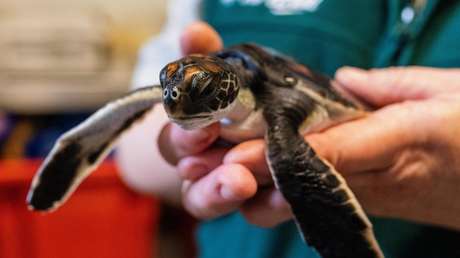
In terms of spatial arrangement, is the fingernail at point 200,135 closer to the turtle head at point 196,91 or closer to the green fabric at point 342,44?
the turtle head at point 196,91

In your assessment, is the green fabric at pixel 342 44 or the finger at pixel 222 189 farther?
the green fabric at pixel 342 44

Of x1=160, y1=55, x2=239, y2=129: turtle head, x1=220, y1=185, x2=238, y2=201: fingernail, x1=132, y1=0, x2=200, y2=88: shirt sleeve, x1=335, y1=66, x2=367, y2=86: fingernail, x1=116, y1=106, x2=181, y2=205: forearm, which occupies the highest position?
x1=160, y1=55, x2=239, y2=129: turtle head

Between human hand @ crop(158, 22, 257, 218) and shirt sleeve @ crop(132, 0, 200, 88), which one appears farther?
shirt sleeve @ crop(132, 0, 200, 88)

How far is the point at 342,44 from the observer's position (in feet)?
2.26

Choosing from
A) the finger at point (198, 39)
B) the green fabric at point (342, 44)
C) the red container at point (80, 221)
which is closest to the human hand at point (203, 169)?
the finger at point (198, 39)

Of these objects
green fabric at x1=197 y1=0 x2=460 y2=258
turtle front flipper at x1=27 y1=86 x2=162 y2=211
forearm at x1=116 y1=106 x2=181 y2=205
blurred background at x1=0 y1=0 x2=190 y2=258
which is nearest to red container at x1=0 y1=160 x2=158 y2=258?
blurred background at x1=0 y1=0 x2=190 y2=258

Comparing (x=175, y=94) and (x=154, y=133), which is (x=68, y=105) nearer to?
(x=154, y=133)

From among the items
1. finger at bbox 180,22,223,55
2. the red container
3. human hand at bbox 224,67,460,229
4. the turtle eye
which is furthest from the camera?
the red container

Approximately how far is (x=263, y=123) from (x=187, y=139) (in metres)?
0.07

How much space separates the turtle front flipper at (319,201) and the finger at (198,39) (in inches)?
7.4

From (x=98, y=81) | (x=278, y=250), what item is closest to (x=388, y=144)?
(x=278, y=250)

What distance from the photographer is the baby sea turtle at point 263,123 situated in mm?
384

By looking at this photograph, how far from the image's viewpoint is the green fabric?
0.61 metres

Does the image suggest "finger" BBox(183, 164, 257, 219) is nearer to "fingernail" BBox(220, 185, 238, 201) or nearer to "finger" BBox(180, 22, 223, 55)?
"fingernail" BBox(220, 185, 238, 201)
